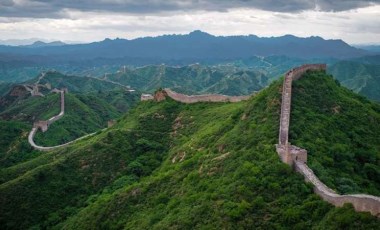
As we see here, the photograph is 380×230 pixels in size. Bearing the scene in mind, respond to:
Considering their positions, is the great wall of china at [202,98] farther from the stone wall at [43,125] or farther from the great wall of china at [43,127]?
the stone wall at [43,125]

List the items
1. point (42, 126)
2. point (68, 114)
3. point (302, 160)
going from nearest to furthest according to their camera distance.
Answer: point (302, 160) < point (42, 126) < point (68, 114)

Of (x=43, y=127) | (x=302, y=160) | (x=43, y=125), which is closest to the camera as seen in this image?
(x=302, y=160)

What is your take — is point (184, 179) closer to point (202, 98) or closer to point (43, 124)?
point (202, 98)

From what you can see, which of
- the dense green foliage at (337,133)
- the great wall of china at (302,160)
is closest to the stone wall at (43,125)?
the great wall of china at (302,160)

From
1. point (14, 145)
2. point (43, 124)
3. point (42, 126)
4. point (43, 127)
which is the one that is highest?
point (43, 124)

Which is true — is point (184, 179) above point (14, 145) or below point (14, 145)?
above

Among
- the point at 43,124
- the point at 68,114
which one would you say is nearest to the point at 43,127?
the point at 43,124

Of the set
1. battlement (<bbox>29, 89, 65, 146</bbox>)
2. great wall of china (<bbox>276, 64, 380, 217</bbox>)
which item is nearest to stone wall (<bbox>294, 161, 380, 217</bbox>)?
great wall of china (<bbox>276, 64, 380, 217</bbox>)
